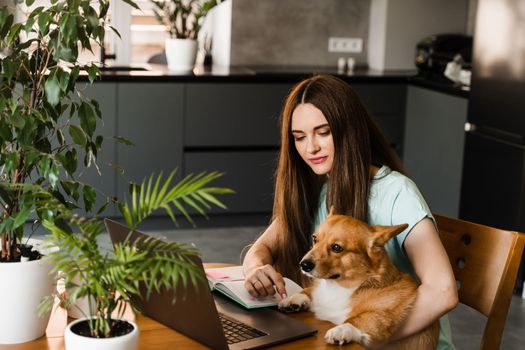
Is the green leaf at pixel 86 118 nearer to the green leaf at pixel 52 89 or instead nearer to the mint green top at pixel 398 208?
the green leaf at pixel 52 89

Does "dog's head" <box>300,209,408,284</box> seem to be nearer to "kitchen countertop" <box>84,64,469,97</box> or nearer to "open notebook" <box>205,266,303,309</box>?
"open notebook" <box>205,266,303,309</box>

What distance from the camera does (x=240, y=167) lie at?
4.96m

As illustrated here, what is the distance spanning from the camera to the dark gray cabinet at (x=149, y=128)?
15.5 ft


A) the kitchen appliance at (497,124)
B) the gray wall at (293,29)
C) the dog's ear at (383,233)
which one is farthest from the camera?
the gray wall at (293,29)

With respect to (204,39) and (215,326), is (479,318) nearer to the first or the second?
(215,326)

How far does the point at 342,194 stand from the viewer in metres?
1.96

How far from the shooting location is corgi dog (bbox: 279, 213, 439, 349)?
1684 mm

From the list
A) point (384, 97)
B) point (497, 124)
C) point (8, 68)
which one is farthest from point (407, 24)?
point (8, 68)

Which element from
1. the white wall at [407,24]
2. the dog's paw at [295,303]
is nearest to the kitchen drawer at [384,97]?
the white wall at [407,24]

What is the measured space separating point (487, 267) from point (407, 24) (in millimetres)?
3857

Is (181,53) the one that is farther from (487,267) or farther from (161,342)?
(161,342)

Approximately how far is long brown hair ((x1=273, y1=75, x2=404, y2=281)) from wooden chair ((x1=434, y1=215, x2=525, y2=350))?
222mm

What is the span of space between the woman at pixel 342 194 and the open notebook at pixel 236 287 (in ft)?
0.07

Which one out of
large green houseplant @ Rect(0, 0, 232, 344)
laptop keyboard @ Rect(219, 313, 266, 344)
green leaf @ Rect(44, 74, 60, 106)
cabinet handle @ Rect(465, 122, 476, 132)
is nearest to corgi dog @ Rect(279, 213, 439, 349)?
laptop keyboard @ Rect(219, 313, 266, 344)
